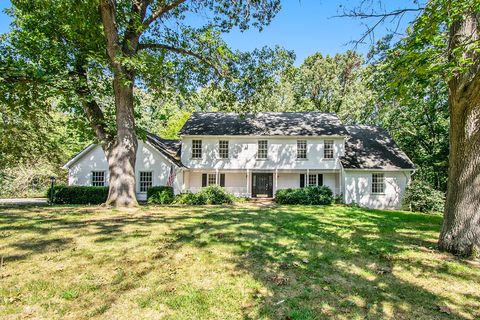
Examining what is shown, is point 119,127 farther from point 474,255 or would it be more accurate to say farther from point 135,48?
point 474,255

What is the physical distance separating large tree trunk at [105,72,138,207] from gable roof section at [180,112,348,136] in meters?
10.9

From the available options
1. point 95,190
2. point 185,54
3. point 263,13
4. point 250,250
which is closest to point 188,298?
point 250,250

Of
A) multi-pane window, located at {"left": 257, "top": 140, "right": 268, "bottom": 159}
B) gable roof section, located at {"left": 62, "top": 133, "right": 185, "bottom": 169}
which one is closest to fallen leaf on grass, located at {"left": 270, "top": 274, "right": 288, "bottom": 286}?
gable roof section, located at {"left": 62, "top": 133, "right": 185, "bottom": 169}

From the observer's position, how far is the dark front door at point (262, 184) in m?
24.9

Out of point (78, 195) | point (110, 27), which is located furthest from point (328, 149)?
point (78, 195)

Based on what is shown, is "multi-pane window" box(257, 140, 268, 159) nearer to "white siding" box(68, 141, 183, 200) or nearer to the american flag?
"white siding" box(68, 141, 183, 200)

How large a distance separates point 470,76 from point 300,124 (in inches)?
740

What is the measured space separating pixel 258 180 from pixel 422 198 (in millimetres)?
12071

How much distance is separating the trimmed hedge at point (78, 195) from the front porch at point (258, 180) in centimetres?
638

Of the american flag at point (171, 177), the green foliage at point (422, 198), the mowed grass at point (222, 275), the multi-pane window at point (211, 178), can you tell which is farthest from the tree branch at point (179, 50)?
the green foliage at point (422, 198)

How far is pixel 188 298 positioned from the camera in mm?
3855

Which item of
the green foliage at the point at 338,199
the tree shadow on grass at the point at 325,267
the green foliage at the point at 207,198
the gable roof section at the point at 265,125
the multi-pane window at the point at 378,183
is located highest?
the gable roof section at the point at 265,125

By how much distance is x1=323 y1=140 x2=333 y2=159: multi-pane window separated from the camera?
23.1m

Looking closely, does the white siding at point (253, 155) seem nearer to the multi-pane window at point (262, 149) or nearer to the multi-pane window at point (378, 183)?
the multi-pane window at point (262, 149)
